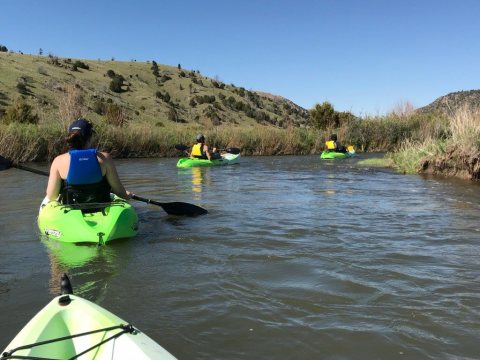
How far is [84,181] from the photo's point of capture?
208 inches

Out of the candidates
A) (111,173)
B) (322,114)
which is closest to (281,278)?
(111,173)

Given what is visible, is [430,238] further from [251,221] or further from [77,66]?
[77,66]

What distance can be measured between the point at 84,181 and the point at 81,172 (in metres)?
0.13

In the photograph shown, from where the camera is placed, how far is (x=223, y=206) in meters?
8.00

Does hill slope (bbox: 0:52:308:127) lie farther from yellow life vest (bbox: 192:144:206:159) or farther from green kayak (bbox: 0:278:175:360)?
green kayak (bbox: 0:278:175:360)

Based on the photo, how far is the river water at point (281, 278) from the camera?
9.36 ft

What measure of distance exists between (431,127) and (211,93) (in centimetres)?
4254

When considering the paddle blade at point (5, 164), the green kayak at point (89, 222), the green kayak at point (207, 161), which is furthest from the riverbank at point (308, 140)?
the paddle blade at point (5, 164)

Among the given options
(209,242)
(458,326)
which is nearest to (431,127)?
(209,242)

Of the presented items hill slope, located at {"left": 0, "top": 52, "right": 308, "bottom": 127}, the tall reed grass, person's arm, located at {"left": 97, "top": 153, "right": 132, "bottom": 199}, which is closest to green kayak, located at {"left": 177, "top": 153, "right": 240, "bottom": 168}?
the tall reed grass

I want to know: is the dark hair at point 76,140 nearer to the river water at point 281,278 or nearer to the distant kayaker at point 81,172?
the distant kayaker at point 81,172

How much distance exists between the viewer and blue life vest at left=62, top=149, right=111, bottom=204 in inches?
201

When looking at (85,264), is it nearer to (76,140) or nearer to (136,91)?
(76,140)

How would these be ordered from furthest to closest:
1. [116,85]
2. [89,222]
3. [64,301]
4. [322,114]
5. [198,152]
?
[116,85]
[322,114]
[198,152]
[89,222]
[64,301]
